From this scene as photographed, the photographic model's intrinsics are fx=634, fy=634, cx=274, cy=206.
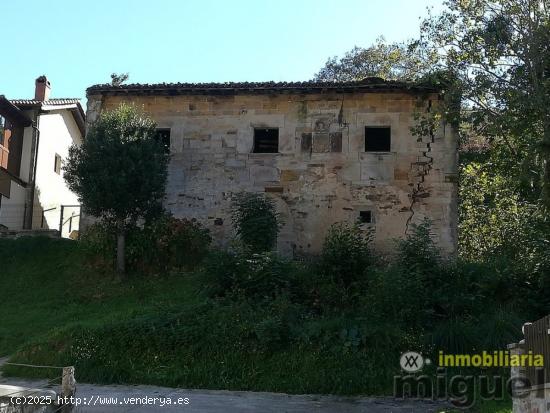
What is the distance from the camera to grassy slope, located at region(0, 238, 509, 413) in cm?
1117

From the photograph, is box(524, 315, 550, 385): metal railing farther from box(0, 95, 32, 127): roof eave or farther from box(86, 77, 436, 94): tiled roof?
box(0, 95, 32, 127): roof eave

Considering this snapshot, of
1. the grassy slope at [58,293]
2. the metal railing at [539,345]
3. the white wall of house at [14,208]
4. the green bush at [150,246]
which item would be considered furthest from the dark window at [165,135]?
the metal railing at [539,345]

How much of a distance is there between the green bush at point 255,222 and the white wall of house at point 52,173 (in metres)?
8.76

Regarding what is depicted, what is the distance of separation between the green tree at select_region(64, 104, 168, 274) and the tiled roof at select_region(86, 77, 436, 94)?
2.32 m

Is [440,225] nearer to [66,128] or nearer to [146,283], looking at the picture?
[146,283]

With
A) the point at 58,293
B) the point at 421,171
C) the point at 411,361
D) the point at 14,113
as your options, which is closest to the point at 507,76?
the point at 421,171

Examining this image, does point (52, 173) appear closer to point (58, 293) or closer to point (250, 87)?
point (58, 293)

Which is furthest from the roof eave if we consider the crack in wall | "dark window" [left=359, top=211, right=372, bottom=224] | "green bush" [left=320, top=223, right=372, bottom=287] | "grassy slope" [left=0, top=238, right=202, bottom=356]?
the crack in wall

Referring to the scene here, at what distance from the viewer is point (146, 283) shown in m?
16.3

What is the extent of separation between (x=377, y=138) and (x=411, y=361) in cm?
875

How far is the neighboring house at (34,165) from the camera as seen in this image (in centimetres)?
2236

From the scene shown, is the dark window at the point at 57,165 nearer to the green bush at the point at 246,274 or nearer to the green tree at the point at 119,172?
the green tree at the point at 119,172

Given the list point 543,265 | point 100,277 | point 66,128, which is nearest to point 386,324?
point 543,265

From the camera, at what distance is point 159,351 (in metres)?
12.1
